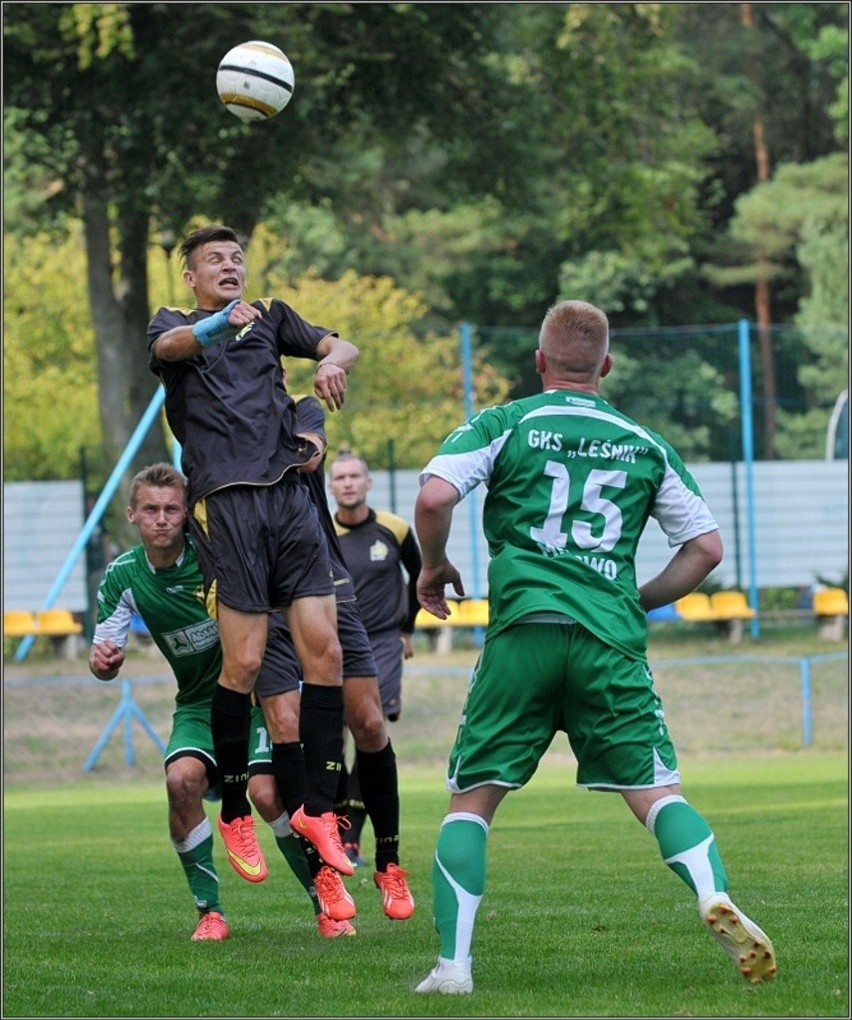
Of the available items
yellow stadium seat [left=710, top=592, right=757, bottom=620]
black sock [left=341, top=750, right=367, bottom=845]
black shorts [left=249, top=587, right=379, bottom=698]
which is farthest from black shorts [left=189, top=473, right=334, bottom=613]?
yellow stadium seat [left=710, top=592, right=757, bottom=620]

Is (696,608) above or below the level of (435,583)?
below

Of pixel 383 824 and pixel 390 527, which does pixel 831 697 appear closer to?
pixel 390 527

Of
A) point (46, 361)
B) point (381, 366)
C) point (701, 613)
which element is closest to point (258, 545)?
point (701, 613)

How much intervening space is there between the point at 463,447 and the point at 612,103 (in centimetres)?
A: 2653

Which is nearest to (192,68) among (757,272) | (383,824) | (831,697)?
(831,697)

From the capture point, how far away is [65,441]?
42.0 m

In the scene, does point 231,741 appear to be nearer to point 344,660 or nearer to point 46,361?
point 344,660

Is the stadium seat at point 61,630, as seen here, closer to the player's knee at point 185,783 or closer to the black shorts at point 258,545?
the player's knee at point 185,783

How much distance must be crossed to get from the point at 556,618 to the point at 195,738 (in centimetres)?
280

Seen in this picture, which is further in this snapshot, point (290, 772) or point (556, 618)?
point (290, 772)

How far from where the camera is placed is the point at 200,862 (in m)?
8.18

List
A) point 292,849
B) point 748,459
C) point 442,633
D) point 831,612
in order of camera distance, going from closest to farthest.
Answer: point 292,849 < point 442,633 < point 831,612 < point 748,459

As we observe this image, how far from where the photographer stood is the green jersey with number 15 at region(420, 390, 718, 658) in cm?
605

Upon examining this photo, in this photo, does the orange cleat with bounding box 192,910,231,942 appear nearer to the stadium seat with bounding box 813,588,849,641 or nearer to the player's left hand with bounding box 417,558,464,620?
the player's left hand with bounding box 417,558,464,620
